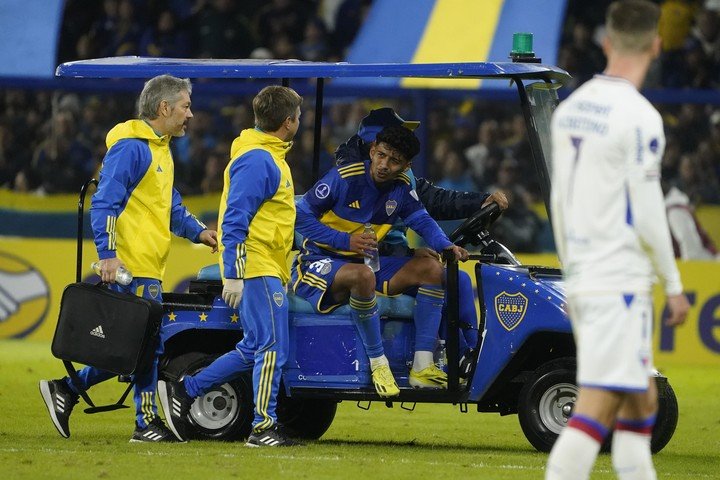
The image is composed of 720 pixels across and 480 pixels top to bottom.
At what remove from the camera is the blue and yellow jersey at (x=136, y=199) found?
777cm

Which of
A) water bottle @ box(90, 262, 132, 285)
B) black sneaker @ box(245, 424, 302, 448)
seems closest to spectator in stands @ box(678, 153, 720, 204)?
black sneaker @ box(245, 424, 302, 448)

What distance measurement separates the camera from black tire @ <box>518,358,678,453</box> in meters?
7.88

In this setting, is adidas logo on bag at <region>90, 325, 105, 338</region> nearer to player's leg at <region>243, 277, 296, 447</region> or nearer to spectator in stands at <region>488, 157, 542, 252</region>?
player's leg at <region>243, 277, 296, 447</region>

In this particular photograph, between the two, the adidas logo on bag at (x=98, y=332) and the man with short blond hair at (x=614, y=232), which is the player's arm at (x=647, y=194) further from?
the adidas logo on bag at (x=98, y=332)

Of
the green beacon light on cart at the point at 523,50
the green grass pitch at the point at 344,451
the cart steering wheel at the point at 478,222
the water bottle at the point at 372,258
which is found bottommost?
the green grass pitch at the point at 344,451

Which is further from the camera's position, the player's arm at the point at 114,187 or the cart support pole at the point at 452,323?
the cart support pole at the point at 452,323

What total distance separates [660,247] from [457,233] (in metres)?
3.12

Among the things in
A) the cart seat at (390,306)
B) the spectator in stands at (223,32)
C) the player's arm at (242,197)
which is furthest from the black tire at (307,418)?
the spectator in stands at (223,32)

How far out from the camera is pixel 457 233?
8.21 m

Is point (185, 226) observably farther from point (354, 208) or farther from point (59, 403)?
point (59, 403)

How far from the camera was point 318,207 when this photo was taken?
26.8ft

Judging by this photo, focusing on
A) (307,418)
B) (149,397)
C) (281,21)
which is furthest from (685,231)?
(149,397)

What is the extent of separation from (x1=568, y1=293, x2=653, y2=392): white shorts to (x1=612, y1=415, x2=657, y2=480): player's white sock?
0.78ft

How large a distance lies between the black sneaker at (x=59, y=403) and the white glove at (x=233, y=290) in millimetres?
1124
